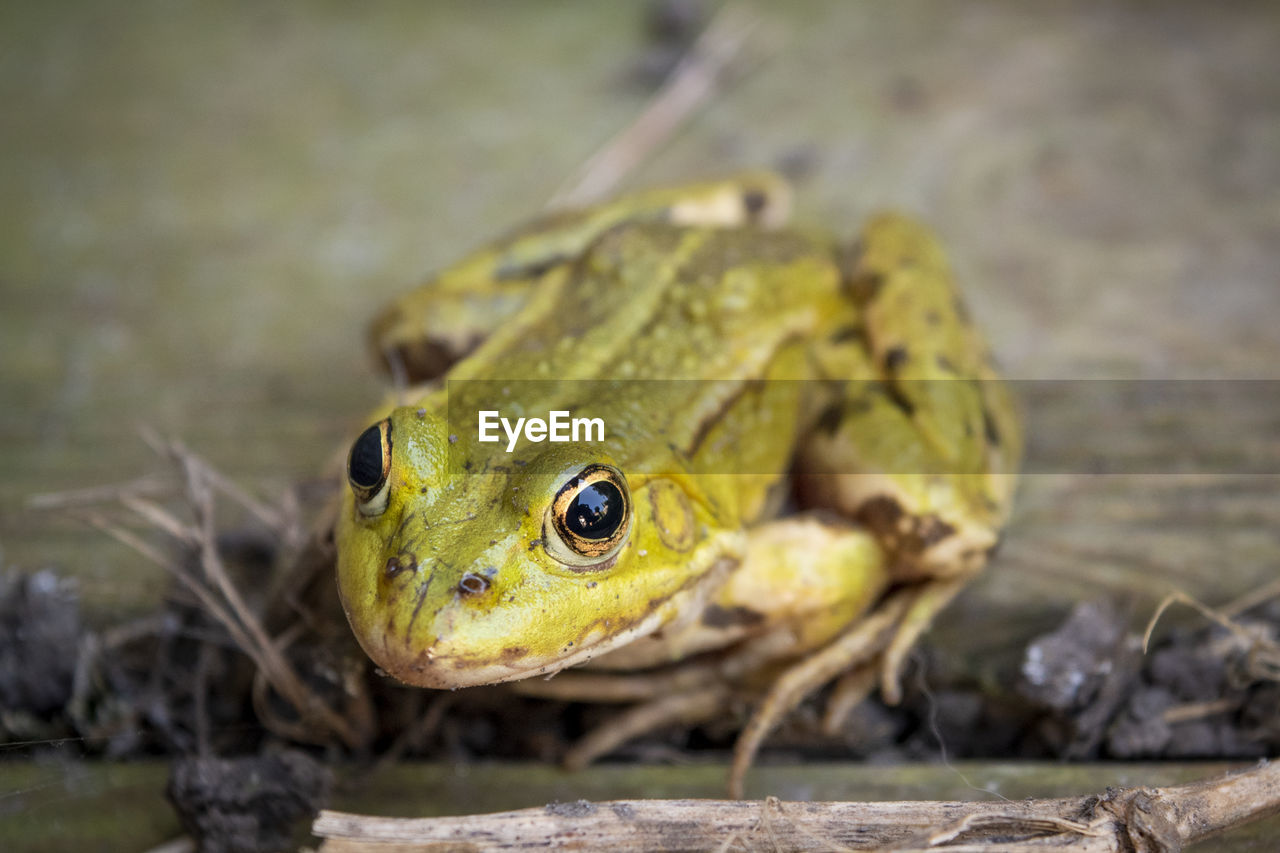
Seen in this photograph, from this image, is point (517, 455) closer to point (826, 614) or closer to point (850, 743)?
point (826, 614)

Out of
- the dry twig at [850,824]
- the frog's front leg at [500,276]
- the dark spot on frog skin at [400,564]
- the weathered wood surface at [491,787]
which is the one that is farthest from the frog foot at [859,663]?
the frog's front leg at [500,276]

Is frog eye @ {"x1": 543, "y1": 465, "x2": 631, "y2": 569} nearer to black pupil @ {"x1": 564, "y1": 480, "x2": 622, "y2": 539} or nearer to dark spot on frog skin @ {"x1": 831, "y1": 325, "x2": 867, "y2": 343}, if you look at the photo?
black pupil @ {"x1": 564, "y1": 480, "x2": 622, "y2": 539}

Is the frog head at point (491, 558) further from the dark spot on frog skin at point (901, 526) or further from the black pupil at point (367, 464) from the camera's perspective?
the dark spot on frog skin at point (901, 526)

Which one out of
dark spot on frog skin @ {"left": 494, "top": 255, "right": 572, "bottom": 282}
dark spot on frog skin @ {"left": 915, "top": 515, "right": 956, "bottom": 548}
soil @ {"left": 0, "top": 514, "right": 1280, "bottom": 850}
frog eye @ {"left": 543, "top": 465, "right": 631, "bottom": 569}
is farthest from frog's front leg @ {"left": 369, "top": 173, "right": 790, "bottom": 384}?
dark spot on frog skin @ {"left": 915, "top": 515, "right": 956, "bottom": 548}

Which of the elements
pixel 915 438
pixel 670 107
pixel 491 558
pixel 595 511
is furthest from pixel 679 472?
pixel 670 107

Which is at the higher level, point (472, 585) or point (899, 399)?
point (899, 399)

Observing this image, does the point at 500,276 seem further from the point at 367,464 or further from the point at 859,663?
the point at 859,663

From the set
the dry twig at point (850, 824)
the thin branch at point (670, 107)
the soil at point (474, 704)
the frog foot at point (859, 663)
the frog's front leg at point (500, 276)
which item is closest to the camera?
the dry twig at point (850, 824)
